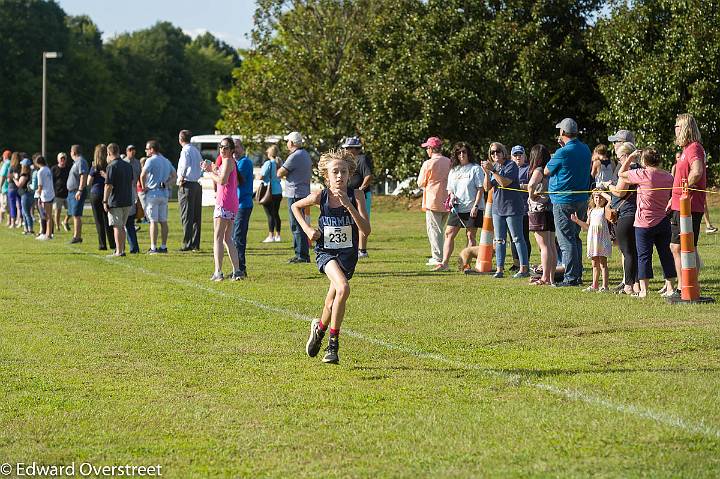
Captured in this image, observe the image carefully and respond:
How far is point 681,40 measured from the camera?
3547 centimetres

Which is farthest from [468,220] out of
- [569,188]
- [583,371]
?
[583,371]

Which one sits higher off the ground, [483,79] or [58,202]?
[483,79]

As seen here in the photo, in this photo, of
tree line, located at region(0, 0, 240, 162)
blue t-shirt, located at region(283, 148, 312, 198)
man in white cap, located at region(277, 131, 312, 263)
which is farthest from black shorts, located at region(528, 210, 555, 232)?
tree line, located at region(0, 0, 240, 162)

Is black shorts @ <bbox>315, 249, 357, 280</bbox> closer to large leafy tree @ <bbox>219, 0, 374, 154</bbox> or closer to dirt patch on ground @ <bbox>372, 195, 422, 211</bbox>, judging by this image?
dirt patch on ground @ <bbox>372, 195, 422, 211</bbox>

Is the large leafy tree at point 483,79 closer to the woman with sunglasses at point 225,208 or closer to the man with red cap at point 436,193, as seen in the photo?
the man with red cap at point 436,193

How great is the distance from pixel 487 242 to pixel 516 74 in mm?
22755

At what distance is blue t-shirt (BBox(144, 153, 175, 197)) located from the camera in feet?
69.1

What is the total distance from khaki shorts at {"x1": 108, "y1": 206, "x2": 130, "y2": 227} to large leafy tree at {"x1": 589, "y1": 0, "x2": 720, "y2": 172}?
18940 mm

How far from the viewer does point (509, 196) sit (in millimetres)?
16094

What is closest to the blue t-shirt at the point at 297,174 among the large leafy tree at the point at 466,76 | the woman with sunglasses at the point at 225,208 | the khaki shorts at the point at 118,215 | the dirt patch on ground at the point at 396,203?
the woman with sunglasses at the point at 225,208

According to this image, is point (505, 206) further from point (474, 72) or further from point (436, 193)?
point (474, 72)

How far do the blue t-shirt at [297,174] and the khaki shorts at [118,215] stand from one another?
129 inches

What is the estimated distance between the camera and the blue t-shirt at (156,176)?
69.1ft

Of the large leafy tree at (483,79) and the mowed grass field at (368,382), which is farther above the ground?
the large leafy tree at (483,79)
